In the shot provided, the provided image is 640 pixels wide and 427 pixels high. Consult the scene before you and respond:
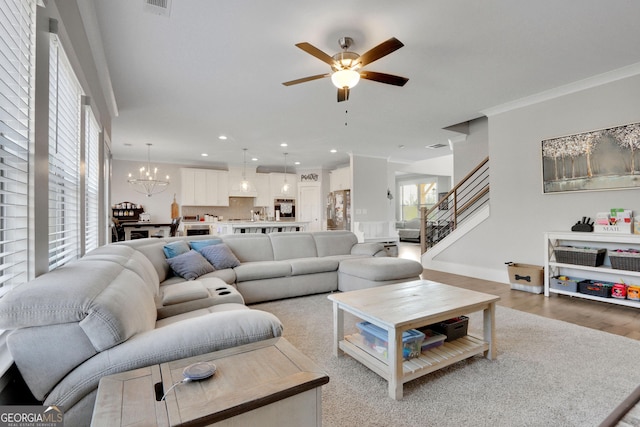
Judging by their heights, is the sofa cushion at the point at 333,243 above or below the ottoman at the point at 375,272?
above

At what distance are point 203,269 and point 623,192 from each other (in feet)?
16.1

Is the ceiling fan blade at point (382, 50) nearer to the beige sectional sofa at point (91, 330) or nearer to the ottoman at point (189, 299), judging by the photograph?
the beige sectional sofa at point (91, 330)

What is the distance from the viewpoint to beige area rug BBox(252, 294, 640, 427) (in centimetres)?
163

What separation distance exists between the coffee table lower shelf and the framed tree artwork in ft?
9.46

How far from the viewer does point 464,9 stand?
2.34 meters

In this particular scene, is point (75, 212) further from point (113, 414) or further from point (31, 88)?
point (113, 414)

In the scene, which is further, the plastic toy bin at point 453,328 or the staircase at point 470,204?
the staircase at point 470,204

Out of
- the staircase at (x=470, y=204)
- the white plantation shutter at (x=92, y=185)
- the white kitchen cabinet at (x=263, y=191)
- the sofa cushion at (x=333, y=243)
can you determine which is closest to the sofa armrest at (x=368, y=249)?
the sofa cushion at (x=333, y=243)

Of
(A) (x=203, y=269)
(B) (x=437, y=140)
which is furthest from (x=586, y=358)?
(B) (x=437, y=140)

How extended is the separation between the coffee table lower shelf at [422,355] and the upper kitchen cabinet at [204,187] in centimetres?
745

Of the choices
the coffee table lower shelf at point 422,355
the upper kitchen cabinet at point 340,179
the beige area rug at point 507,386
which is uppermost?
the upper kitchen cabinet at point 340,179

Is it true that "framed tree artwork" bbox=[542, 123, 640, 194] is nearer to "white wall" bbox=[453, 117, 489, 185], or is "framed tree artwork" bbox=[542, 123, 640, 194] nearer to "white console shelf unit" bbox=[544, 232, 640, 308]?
"white console shelf unit" bbox=[544, 232, 640, 308]

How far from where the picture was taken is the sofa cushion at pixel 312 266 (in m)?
3.94

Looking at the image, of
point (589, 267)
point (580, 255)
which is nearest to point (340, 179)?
point (580, 255)
